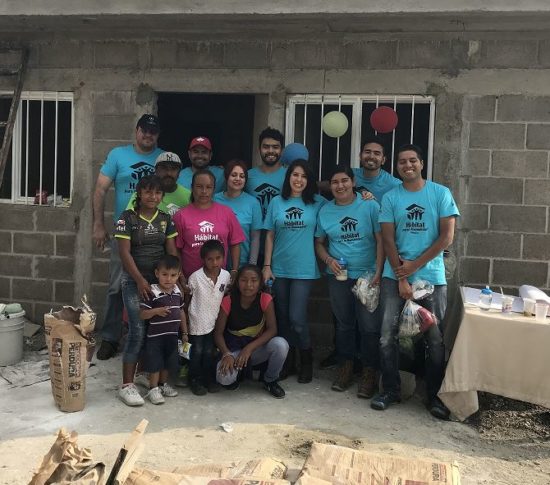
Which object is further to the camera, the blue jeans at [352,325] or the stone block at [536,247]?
the stone block at [536,247]

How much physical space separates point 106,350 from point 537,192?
3.98 metres

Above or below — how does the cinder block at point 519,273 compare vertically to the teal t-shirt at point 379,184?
below

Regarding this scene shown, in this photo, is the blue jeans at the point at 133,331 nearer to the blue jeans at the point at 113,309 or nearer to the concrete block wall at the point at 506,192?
the blue jeans at the point at 113,309

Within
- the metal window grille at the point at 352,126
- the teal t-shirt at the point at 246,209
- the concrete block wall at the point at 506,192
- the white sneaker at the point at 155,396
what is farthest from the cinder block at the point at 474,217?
the white sneaker at the point at 155,396

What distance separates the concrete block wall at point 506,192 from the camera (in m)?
5.29

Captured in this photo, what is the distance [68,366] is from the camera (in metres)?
4.18

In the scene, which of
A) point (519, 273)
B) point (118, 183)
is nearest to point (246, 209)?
point (118, 183)

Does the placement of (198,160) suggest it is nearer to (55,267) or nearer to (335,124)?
(335,124)

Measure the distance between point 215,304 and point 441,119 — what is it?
2585 millimetres

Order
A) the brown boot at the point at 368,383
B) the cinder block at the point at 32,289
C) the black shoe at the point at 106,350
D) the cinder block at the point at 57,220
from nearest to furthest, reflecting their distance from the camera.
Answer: the brown boot at the point at 368,383, the black shoe at the point at 106,350, the cinder block at the point at 57,220, the cinder block at the point at 32,289

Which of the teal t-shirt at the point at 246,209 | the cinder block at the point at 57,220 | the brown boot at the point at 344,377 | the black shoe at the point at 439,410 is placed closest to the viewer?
the black shoe at the point at 439,410

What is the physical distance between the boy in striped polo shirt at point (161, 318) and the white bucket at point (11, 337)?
152 centimetres

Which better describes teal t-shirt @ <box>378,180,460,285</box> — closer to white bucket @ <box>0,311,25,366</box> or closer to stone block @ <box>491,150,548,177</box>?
stone block @ <box>491,150,548,177</box>

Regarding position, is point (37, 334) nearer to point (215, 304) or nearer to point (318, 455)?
point (215, 304)
